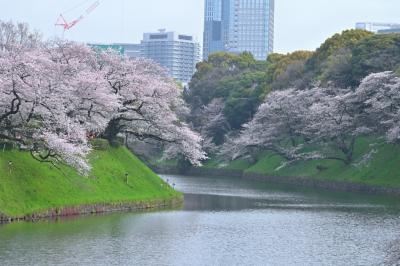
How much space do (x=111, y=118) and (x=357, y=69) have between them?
129 ft

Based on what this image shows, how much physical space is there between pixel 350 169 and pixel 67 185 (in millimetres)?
44255

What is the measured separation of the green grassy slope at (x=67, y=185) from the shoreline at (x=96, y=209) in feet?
0.84

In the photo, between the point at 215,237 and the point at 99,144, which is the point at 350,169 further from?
the point at 215,237

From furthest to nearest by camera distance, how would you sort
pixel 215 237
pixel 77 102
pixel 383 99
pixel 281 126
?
pixel 281 126 < pixel 383 99 < pixel 77 102 < pixel 215 237

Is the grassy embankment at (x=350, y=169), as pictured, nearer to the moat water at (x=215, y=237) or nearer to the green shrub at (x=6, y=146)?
the moat water at (x=215, y=237)

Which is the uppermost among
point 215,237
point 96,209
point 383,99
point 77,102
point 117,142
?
point 383,99

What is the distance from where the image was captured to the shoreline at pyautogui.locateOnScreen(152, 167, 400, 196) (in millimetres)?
78869

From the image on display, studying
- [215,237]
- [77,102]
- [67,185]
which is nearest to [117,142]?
[77,102]

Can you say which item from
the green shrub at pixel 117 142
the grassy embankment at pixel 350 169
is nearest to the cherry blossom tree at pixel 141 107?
the green shrub at pixel 117 142

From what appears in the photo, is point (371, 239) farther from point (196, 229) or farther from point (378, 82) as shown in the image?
point (378, 82)

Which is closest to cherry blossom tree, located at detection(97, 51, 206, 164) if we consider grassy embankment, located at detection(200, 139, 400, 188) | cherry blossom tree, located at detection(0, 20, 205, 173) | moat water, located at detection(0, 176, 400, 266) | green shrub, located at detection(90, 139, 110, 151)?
cherry blossom tree, located at detection(0, 20, 205, 173)

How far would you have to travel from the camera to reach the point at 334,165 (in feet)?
308

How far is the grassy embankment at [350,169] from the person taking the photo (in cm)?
8088

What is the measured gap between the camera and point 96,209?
171 ft
